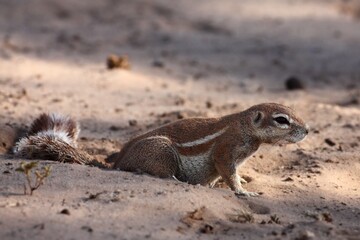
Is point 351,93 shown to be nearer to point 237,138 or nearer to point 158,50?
point 158,50

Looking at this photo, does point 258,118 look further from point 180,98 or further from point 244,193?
point 180,98

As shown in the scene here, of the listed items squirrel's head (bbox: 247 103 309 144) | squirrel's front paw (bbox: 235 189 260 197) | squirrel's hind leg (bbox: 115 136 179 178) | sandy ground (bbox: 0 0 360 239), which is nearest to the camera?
sandy ground (bbox: 0 0 360 239)

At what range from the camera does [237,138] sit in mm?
7242

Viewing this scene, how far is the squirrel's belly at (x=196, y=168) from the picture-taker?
7.29 metres

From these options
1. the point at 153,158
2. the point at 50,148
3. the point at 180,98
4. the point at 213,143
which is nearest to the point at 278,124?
the point at 213,143

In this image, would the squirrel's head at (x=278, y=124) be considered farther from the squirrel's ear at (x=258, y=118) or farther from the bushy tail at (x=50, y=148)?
the bushy tail at (x=50, y=148)

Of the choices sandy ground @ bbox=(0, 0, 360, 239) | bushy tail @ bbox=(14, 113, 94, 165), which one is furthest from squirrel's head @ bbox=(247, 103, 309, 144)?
bushy tail @ bbox=(14, 113, 94, 165)

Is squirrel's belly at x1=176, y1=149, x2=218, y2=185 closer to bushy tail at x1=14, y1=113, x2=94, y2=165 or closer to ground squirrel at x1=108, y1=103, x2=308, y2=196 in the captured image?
ground squirrel at x1=108, y1=103, x2=308, y2=196

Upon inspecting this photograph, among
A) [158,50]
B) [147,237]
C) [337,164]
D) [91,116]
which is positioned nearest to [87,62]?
[158,50]

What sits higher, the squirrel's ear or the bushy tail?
the squirrel's ear

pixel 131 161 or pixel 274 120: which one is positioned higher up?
pixel 274 120

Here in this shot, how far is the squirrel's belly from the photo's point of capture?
23.9ft

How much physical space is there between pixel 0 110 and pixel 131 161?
3138 millimetres

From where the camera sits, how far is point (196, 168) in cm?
732
